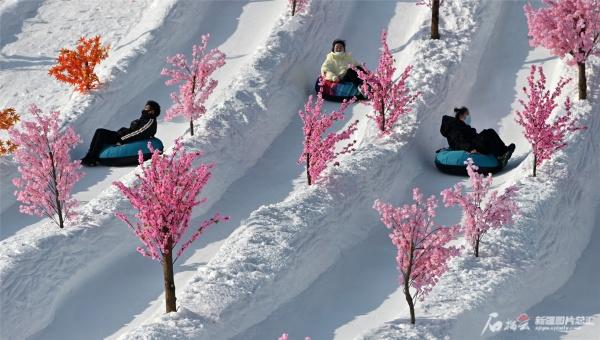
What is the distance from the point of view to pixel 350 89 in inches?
663

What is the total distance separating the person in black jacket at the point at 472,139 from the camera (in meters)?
14.6

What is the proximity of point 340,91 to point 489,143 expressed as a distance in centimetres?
303

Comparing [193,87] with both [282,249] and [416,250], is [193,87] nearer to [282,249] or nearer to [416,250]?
[282,249]

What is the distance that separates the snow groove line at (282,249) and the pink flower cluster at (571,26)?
2.53 metres

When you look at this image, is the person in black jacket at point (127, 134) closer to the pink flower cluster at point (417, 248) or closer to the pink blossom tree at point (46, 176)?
the pink blossom tree at point (46, 176)

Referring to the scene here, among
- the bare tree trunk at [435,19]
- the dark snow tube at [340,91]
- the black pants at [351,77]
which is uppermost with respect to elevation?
the bare tree trunk at [435,19]

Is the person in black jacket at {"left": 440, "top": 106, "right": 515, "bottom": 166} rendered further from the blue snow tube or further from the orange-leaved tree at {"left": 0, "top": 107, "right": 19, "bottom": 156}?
the orange-leaved tree at {"left": 0, "top": 107, "right": 19, "bottom": 156}

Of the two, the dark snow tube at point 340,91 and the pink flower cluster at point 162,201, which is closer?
the pink flower cluster at point 162,201


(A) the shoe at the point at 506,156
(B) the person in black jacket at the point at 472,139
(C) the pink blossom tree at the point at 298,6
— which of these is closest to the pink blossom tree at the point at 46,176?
(B) the person in black jacket at the point at 472,139

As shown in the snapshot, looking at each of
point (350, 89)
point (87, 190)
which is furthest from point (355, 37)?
point (87, 190)

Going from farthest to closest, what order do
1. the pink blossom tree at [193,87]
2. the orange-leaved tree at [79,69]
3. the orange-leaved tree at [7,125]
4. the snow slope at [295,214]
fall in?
the orange-leaved tree at [79,69] < the pink blossom tree at [193,87] < the orange-leaved tree at [7,125] < the snow slope at [295,214]

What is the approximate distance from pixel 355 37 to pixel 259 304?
7.88m

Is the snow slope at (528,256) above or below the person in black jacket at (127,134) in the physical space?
below

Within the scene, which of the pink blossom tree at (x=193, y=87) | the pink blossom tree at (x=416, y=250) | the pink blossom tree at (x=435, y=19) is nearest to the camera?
the pink blossom tree at (x=416, y=250)
